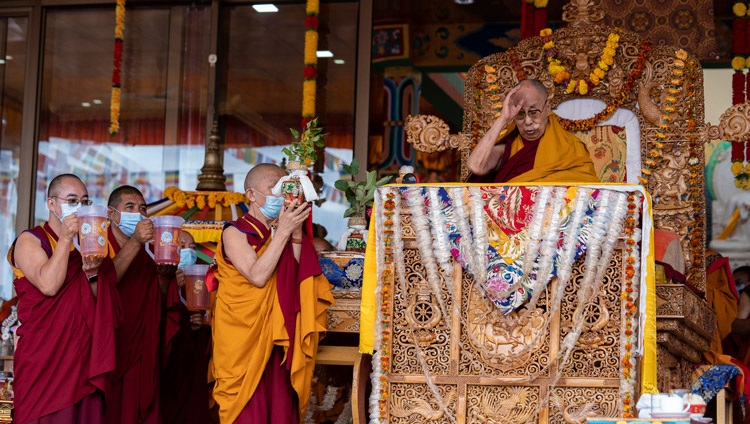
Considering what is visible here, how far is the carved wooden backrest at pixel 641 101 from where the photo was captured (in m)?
5.79

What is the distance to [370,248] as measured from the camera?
454cm

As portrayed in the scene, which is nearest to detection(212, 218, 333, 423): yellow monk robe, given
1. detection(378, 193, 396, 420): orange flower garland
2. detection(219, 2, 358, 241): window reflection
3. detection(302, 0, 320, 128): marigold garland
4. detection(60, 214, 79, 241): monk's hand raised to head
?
detection(378, 193, 396, 420): orange flower garland

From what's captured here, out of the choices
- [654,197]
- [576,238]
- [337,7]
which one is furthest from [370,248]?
[337,7]

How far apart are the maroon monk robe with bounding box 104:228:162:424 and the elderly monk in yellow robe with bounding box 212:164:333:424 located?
0.59 metres

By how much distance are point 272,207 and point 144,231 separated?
0.68 meters

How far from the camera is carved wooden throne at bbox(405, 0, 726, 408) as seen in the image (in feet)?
19.0

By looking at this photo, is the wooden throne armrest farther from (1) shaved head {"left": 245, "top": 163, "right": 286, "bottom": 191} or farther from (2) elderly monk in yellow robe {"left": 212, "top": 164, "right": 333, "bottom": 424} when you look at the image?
(2) elderly monk in yellow robe {"left": 212, "top": 164, "right": 333, "bottom": 424}

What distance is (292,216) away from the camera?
4.82 metres

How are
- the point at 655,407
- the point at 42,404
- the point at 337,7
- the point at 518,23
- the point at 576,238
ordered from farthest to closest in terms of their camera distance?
1. the point at 518,23
2. the point at 337,7
3. the point at 42,404
4. the point at 576,238
5. the point at 655,407

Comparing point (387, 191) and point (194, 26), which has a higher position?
point (194, 26)

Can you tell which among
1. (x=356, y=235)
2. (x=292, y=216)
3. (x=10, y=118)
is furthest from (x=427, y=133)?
(x=10, y=118)

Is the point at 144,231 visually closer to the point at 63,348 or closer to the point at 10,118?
the point at 63,348

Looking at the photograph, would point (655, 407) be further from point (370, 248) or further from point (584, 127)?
point (584, 127)

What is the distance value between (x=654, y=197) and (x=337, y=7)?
3242 mm
